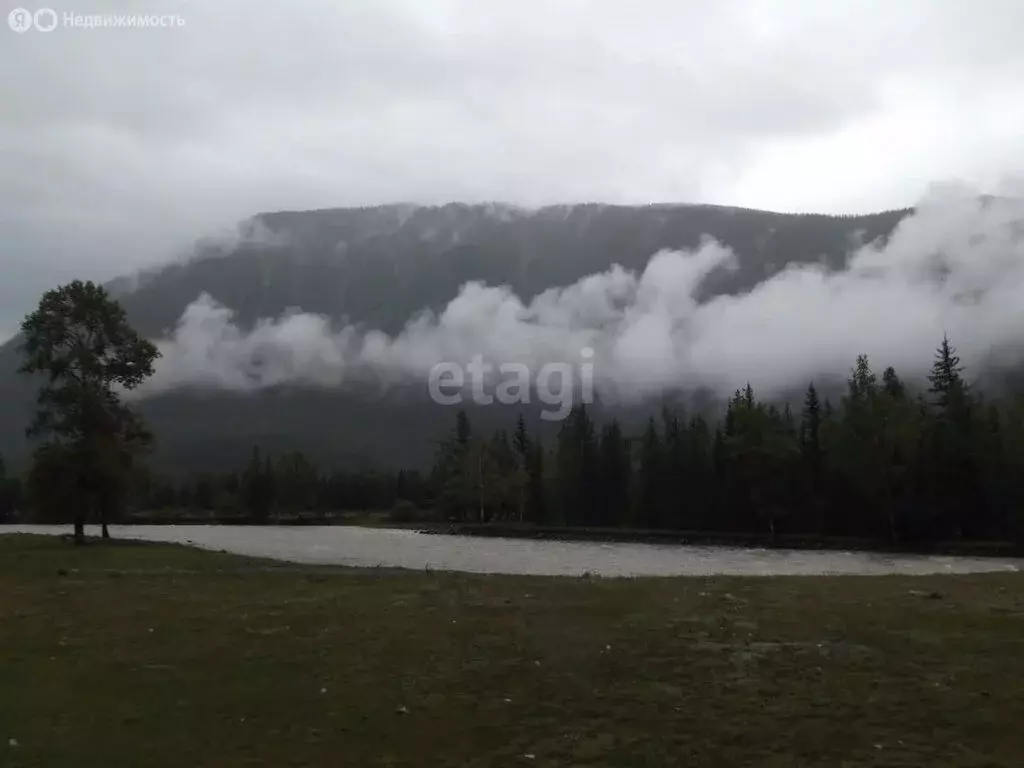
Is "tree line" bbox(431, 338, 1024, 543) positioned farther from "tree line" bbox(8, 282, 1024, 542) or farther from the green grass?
the green grass

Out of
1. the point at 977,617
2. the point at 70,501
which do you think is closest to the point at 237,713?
the point at 977,617

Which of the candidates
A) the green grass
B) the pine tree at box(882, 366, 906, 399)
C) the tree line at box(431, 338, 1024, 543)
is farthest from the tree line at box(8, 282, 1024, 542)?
the green grass

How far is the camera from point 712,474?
116 m

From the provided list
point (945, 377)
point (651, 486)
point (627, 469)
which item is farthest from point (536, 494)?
point (945, 377)

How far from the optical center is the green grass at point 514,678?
1250cm

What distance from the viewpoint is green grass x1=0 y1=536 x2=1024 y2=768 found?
12500 millimetres

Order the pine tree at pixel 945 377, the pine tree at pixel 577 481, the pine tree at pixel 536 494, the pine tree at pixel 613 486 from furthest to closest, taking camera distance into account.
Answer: the pine tree at pixel 536 494 → the pine tree at pixel 577 481 → the pine tree at pixel 613 486 → the pine tree at pixel 945 377

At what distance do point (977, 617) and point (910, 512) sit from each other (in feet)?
246

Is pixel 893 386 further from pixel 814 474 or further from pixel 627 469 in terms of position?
pixel 627 469

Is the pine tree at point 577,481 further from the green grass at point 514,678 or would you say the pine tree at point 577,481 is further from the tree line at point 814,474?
the green grass at point 514,678

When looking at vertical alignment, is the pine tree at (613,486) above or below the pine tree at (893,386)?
below

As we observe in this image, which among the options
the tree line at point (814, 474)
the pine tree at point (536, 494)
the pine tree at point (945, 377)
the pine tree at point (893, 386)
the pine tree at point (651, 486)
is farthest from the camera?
the pine tree at point (536, 494)

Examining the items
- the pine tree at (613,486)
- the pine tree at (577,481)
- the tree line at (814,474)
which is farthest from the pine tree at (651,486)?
the pine tree at (577,481)

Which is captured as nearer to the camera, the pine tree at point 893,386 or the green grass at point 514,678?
the green grass at point 514,678
